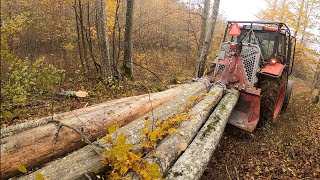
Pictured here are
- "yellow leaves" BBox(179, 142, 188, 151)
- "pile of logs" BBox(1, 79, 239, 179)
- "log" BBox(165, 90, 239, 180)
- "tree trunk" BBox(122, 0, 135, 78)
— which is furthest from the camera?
"tree trunk" BBox(122, 0, 135, 78)

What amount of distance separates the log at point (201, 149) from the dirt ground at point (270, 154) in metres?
0.60

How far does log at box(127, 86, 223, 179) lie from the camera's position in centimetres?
307

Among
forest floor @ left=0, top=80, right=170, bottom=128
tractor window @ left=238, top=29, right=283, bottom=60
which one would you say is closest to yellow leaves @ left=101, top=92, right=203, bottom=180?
forest floor @ left=0, top=80, right=170, bottom=128

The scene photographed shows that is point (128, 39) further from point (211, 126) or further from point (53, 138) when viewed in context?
point (53, 138)

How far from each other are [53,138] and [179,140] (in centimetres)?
159

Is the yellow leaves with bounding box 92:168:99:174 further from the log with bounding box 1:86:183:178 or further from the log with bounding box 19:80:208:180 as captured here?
the log with bounding box 1:86:183:178

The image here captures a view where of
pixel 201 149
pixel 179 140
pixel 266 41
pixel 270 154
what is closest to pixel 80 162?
pixel 179 140

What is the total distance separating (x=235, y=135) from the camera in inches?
226

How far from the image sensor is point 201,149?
3609 millimetres

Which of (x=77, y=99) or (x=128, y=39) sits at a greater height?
(x=128, y=39)

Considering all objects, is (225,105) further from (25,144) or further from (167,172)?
(25,144)

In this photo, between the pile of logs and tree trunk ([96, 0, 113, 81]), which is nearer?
the pile of logs

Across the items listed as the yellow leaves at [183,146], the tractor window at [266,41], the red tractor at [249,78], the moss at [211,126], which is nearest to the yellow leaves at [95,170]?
the yellow leaves at [183,146]

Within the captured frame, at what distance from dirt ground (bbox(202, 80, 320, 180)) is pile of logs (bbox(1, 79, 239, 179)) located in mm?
718
